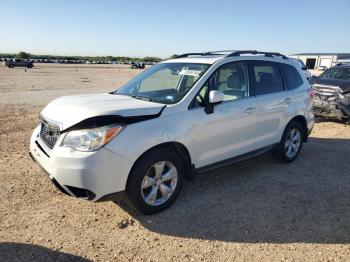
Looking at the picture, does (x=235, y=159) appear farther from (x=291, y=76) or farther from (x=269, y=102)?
(x=291, y=76)

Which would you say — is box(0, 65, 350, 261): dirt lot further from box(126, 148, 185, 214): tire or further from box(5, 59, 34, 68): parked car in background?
box(5, 59, 34, 68): parked car in background

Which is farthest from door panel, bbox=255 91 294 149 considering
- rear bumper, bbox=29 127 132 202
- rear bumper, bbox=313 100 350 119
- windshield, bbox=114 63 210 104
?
rear bumper, bbox=313 100 350 119

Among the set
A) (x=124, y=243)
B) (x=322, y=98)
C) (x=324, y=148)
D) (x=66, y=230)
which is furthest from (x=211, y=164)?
(x=322, y=98)

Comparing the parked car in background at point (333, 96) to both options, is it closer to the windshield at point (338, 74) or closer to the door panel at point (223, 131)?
the windshield at point (338, 74)

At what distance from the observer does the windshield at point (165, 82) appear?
15.0 feet

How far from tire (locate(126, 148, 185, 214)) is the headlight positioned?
1.56ft

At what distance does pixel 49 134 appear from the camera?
4.12 metres

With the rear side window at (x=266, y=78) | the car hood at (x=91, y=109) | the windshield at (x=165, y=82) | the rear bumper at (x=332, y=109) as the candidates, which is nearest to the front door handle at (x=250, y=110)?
the rear side window at (x=266, y=78)

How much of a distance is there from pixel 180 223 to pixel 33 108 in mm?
9271

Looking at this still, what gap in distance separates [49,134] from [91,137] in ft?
2.60

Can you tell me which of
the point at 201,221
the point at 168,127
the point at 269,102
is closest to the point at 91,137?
the point at 168,127

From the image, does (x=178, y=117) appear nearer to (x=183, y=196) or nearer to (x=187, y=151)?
(x=187, y=151)

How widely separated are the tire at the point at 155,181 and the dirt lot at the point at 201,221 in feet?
0.55

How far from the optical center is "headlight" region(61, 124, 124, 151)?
3618 millimetres
